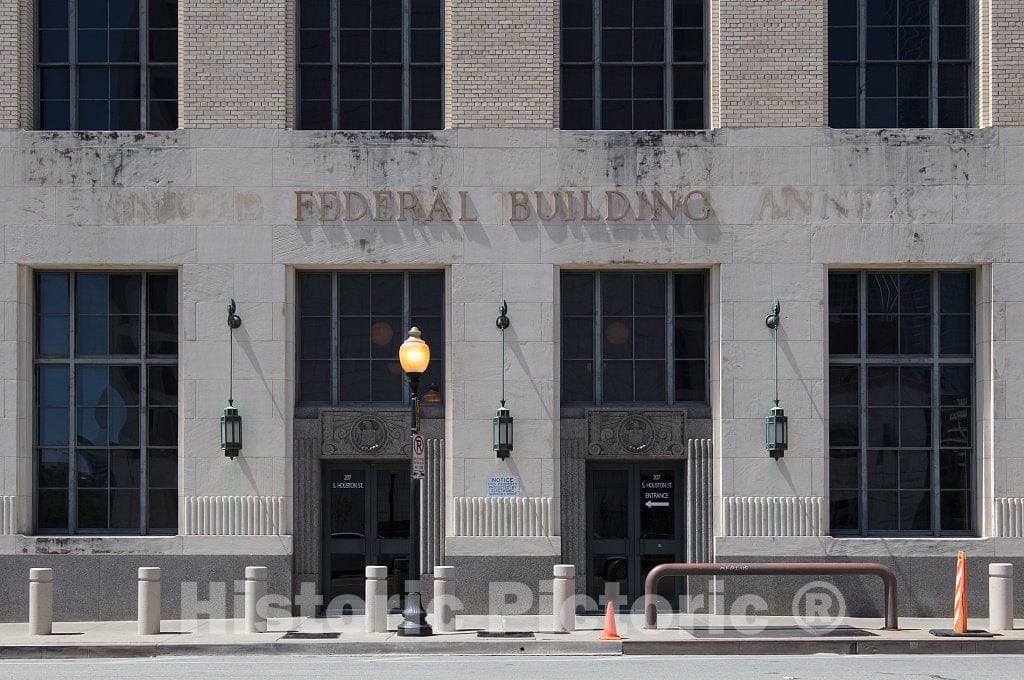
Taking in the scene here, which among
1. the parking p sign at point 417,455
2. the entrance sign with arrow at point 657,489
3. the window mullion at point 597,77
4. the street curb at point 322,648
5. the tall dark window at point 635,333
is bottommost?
the street curb at point 322,648

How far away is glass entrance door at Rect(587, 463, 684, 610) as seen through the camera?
66.7ft

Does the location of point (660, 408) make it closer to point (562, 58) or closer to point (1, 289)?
point (562, 58)

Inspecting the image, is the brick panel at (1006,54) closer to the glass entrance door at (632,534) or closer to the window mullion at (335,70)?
the glass entrance door at (632,534)

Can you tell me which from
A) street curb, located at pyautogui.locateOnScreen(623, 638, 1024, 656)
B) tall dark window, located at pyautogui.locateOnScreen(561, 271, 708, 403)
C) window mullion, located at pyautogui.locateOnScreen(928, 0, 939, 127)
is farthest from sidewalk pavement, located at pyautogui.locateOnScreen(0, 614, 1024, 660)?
window mullion, located at pyautogui.locateOnScreen(928, 0, 939, 127)

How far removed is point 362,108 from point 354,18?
150 cm

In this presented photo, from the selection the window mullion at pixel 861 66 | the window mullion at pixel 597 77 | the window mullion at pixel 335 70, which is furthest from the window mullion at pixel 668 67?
the window mullion at pixel 335 70

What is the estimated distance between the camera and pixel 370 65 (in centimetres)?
2061

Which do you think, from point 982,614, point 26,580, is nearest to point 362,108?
point 26,580

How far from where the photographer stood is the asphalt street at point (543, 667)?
1455 cm

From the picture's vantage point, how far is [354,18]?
20719 mm

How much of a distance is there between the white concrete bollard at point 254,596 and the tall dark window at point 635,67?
28.4 ft

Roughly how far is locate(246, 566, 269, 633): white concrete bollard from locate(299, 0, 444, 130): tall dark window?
24.4 feet

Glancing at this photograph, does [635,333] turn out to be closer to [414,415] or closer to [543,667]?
[414,415]

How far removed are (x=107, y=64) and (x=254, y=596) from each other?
9.12 meters
